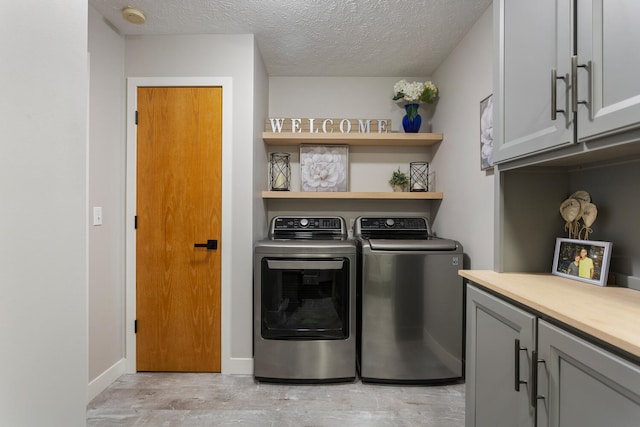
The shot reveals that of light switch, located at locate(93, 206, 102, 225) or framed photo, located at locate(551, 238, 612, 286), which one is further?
light switch, located at locate(93, 206, 102, 225)

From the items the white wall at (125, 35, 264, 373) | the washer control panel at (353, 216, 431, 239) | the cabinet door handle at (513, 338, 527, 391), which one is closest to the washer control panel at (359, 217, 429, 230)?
the washer control panel at (353, 216, 431, 239)

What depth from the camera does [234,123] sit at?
2340 millimetres

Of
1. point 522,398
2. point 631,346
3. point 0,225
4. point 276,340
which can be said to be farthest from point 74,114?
point 276,340

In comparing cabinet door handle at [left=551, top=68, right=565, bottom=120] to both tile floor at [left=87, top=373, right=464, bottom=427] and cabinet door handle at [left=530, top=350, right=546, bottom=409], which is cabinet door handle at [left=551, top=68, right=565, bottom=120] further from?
tile floor at [left=87, top=373, right=464, bottom=427]

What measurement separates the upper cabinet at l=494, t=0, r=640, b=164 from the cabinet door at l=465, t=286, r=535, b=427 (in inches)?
22.4

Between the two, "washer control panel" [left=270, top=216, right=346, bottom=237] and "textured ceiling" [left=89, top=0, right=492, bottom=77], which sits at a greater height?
"textured ceiling" [left=89, top=0, right=492, bottom=77]

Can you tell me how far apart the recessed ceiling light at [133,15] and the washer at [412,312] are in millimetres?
2168

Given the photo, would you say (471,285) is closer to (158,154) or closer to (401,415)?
(401,415)

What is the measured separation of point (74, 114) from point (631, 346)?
1.45m

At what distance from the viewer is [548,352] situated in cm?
88

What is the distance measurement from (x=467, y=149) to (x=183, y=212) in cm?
212

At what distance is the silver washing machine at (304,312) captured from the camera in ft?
7.24

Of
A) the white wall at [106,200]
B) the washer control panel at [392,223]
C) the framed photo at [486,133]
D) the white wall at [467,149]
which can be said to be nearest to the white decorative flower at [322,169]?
the washer control panel at [392,223]

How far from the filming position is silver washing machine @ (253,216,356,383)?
2207 millimetres
